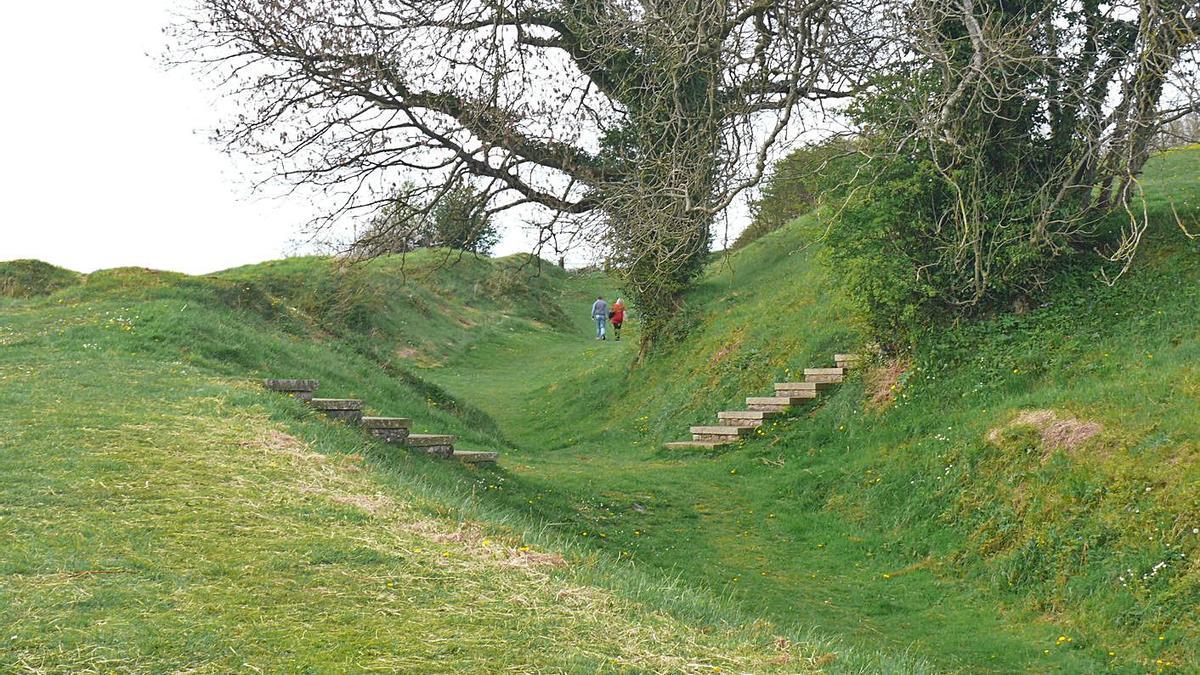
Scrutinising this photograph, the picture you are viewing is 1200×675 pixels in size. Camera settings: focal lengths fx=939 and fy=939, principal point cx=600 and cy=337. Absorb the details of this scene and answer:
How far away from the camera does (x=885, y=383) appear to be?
1497 centimetres

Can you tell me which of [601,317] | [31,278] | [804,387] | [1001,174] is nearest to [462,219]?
[804,387]

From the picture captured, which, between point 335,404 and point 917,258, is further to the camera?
point 917,258

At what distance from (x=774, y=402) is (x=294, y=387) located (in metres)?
8.20

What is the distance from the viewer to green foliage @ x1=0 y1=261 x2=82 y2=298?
69.8ft

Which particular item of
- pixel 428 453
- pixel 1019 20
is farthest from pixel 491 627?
pixel 1019 20

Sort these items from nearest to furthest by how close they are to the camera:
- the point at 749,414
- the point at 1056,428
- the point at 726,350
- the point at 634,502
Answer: the point at 1056,428, the point at 634,502, the point at 749,414, the point at 726,350

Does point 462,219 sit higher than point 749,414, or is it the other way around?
point 462,219

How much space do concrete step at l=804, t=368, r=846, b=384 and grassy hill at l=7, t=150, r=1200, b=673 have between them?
0.66 meters

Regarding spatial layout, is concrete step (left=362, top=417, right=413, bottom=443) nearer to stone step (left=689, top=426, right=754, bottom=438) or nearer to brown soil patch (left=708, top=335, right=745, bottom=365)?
stone step (left=689, top=426, right=754, bottom=438)

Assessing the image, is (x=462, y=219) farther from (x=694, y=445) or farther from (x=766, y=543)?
(x=766, y=543)

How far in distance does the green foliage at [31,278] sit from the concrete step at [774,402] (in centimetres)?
1593

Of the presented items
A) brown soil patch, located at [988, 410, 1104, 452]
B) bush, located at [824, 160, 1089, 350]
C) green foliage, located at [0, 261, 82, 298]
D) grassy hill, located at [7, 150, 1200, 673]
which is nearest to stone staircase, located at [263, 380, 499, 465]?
grassy hill, located at [7, 150, 1200, 673]

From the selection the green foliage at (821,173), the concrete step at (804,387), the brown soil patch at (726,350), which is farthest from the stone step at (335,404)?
the brown soil patch at (726,350)

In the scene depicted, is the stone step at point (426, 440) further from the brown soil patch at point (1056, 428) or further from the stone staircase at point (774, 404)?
the brown soil patch at point (1056, 428)
